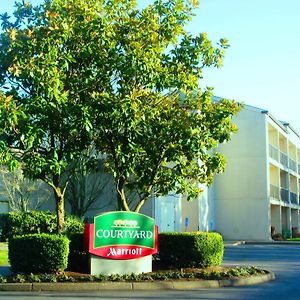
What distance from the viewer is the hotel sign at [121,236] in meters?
14.2

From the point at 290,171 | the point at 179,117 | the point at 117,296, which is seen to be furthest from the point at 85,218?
the point at 290,171

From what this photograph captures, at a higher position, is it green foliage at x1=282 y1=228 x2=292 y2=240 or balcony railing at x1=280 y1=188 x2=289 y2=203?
balcony railing at x1=280 y1=188 x2=289 y2=203

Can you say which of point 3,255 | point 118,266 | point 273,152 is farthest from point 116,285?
point 273,152

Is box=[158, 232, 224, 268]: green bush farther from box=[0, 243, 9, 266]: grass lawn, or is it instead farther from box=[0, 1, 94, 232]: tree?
box=[0, 243, 9, 266]: grass lawn

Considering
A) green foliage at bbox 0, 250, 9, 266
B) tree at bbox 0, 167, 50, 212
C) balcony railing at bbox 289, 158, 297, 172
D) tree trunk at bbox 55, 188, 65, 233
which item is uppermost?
balcony railing at bbox 289, 158, 297, 172

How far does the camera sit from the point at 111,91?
1466 cm

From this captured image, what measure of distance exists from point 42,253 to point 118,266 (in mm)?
1997

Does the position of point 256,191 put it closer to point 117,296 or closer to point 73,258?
point 73,258

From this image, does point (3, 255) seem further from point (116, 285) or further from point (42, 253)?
point (116, 285)

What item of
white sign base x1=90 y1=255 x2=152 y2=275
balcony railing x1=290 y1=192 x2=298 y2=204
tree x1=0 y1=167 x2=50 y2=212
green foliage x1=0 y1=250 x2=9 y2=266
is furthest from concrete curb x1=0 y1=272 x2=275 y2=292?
balcony railing x1=290 y1=192 x2=298 y2=204

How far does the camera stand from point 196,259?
49.4ft

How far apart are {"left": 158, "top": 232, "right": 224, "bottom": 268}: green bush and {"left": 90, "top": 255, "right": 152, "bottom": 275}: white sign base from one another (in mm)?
814

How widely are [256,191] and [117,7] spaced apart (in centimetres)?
2878

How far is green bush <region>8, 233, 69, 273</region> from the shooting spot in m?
13.6
